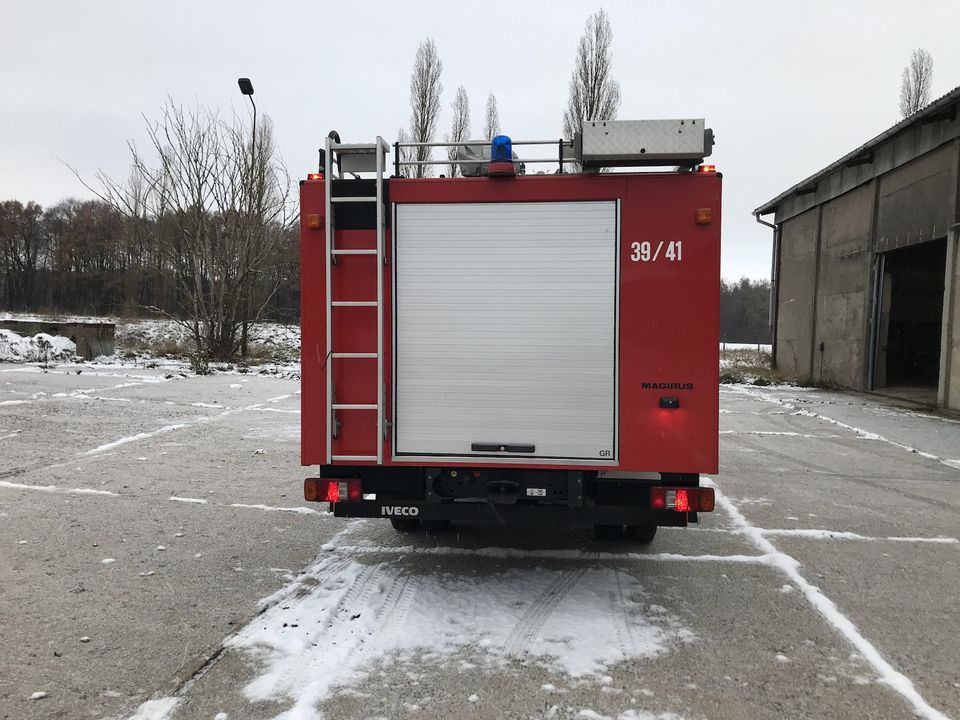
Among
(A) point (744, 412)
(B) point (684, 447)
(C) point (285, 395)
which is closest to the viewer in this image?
(B) point (684, 447)

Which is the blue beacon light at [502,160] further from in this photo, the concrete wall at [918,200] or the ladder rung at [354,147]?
the concrete wall at [918,200]

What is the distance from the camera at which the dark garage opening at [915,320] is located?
1809cm

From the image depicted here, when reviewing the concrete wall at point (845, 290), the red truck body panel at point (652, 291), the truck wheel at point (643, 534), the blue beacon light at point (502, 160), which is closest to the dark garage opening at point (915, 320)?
the concrete wall at point (845, 290)

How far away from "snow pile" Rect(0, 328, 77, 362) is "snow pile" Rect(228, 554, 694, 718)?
744 inches

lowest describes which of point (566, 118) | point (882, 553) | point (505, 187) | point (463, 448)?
point (882, 553)

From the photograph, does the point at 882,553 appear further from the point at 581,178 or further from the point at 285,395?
the point at 285,395

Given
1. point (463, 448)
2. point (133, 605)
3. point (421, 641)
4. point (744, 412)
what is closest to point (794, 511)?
point (463, 448)

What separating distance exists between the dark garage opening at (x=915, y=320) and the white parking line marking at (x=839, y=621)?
14.7m

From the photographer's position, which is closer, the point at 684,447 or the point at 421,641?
the point at 421,641

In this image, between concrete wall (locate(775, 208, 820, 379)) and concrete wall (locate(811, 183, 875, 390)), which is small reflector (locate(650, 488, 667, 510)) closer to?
concrete wall (locate(811, 183, 875, 390))

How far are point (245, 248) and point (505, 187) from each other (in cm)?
2145

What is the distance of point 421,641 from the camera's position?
3508mm

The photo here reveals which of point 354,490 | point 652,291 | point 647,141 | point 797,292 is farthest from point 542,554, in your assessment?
point 797,292

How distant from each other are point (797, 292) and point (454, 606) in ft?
68.4
